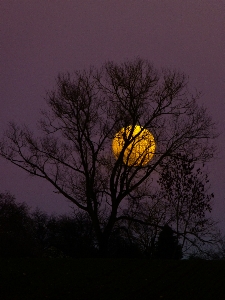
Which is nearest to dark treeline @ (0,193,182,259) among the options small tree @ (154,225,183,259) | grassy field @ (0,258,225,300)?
small tree @ (154,225,183,259)

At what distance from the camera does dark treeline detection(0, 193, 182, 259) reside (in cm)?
2700

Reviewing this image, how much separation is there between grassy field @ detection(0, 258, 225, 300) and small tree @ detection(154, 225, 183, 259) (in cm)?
1136

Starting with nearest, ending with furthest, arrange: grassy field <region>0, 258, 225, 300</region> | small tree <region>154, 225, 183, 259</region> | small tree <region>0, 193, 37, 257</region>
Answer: grassy field <region>0, 258, 225, 300</region>
small tree <region>0, 193, 37, 257</region>
small tree <region>154, 225, 183, 259</region>

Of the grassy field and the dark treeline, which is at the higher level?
the dark treeline

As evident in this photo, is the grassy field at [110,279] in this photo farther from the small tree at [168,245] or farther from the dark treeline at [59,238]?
the small tree at [168,245]

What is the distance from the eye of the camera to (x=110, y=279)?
1725 cm

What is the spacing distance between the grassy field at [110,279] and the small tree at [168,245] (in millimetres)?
11364

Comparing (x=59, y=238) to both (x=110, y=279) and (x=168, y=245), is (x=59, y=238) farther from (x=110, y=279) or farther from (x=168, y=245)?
(x=110, y=279)

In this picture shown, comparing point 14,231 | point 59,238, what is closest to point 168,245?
point 14,231

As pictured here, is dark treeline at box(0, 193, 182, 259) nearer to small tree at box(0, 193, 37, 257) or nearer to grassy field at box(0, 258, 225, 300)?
small tree at box(0, 193, 37, 257)

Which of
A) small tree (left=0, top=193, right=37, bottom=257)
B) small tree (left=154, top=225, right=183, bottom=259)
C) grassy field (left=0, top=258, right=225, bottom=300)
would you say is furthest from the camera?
small tree (left=154, top=225, right=183, bottom=259)

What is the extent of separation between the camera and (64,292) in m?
15.5

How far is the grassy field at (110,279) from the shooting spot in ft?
50.0

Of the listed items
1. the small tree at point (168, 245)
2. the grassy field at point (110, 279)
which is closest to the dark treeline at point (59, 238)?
the small tree at point (168, 245)
